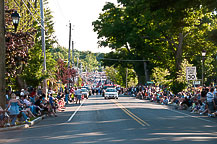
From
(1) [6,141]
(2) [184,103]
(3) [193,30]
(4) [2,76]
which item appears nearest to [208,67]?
(3) [193,30]

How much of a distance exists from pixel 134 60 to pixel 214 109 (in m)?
44.0

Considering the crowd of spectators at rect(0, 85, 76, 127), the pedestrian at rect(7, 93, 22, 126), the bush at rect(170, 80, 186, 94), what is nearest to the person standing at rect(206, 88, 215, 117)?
the crowd of spectators at rect(0, 85, 76, 127)

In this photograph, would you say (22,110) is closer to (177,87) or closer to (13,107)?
(13,107)

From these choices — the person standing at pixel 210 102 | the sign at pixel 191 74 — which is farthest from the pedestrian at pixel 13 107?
the sign at pixel 191 74

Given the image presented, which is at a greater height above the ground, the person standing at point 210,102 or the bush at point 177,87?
the bush at point 177,87

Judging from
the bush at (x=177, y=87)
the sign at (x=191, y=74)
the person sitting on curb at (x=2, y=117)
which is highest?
the sign at (x=191, y=74)

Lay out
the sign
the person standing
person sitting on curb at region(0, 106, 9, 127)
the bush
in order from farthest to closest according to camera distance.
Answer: the bush
the sign
the person standing
person sitting on curb at region(0, 106, 9, 127)

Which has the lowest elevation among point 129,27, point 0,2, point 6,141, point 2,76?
point 6,141

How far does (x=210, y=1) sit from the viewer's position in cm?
2153

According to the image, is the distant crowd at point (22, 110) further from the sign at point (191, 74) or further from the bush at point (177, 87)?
the bush at point (177, 87)

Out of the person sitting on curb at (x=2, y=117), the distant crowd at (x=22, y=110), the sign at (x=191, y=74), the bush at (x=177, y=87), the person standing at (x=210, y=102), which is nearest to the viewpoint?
the person sitting on curb at (x=2, y=117)

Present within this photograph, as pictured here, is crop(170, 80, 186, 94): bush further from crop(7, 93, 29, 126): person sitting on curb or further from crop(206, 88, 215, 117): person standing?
crop(7, 93, 29, 126): person sitting on curb

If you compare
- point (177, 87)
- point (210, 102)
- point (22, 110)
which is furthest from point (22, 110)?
point (177, 87)

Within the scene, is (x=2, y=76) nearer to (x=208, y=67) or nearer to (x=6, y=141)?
(x=6, y=141)
